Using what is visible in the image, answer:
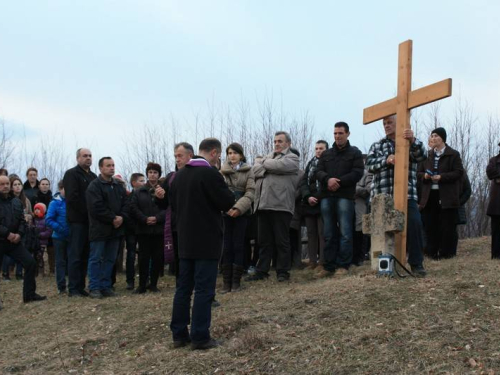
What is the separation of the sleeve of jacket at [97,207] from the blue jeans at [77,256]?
0.51 m

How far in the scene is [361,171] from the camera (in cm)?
882

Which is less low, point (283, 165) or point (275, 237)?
point (283, 165)

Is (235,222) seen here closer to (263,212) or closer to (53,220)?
(263,212)

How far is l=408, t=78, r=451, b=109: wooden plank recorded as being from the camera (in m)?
7.19

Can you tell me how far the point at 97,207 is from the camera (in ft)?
30.0

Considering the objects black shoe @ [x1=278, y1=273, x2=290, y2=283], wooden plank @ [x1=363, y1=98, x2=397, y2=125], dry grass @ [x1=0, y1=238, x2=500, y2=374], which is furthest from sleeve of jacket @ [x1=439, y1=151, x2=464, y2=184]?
black shoe @ [x1=278, y1=273, x2=290, y2=283]

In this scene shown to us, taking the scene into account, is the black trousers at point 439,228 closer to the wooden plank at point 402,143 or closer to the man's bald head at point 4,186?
the wooden plank at point 402,143

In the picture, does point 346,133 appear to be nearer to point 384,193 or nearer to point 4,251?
point 384,193

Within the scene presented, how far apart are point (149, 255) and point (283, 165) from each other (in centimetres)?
264

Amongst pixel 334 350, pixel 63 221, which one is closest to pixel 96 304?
pixel 63 221

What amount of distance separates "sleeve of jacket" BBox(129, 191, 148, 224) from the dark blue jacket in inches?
61.1

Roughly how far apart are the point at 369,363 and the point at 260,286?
12.5 feet

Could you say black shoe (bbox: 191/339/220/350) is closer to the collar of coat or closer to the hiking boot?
the collar of coat

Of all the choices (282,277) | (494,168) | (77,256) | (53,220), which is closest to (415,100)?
(494,168)
